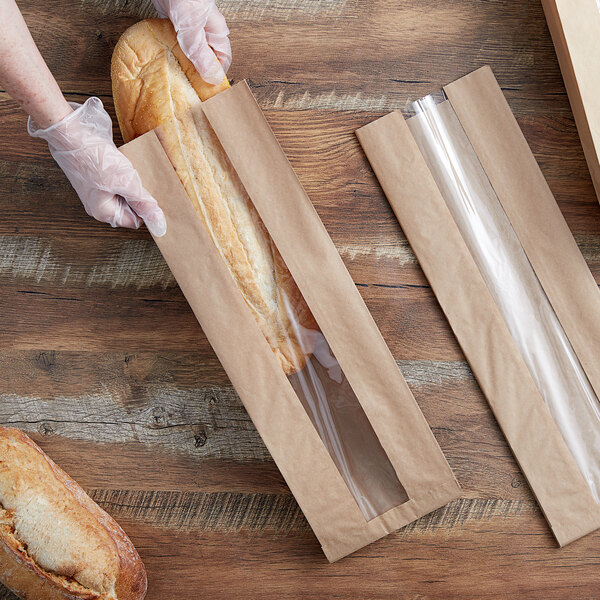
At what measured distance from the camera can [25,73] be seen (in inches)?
34.5

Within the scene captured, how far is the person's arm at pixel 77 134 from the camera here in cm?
86

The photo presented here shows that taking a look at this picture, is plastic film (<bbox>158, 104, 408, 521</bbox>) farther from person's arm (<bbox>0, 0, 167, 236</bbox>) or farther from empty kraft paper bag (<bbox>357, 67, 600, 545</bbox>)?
empty kraft paper bag (<bbox>357, 67, 600, 545</bbox>)

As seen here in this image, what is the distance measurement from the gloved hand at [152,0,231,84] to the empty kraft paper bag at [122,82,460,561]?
0.10 meters

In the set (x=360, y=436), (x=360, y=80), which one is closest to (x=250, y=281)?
(x=360, y=436)

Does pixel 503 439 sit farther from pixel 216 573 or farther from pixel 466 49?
pixel 466 49

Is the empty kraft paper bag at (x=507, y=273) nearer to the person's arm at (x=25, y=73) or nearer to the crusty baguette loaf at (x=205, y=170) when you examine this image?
the crusty baguette loaf at (x=205, y=170)

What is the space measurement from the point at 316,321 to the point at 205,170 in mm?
335

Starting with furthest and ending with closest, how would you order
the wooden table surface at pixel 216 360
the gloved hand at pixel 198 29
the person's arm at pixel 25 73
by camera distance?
the wooden table surface at pixel 216 360, the gloved hand at pixel 198 29, the person's arm at pixel 25 73

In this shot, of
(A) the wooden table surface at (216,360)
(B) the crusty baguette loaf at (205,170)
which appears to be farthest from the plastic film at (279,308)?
(A) the wooden table surface at (216,360)

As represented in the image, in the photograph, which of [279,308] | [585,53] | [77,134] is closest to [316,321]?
[279,308]

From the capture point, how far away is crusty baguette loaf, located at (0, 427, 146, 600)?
92 centimetres

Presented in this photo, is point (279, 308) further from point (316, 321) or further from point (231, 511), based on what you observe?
point (231, 511)

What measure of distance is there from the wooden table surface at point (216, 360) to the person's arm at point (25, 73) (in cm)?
20

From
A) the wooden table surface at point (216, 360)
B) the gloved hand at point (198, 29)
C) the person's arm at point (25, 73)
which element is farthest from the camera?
the wooden table surface at point (216, 360)
